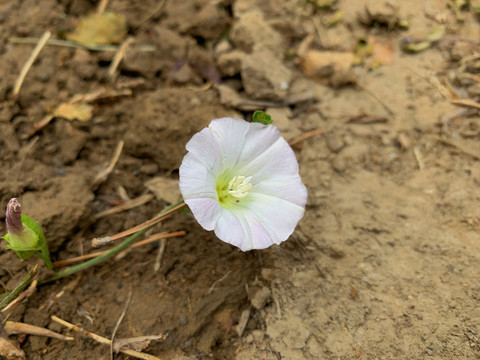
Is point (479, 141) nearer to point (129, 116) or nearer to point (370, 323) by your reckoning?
point (370, 323)

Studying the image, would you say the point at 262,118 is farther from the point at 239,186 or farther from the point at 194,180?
the point at 194,180

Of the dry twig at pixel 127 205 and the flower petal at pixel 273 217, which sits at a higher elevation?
the flower petal at pixel 273 217

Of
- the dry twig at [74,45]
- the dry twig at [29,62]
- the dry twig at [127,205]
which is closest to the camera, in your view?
the dry twig at [127,205]

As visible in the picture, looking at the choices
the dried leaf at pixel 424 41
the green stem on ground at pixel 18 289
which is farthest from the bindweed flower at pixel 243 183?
the dried leaf at pixel 424 41

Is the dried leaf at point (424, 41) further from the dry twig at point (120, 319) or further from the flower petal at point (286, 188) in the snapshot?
the dry twig at point (120, 319)

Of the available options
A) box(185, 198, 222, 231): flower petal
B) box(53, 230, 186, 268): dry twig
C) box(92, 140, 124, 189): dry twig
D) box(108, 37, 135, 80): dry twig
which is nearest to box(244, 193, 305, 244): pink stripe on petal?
box(185, 198, 222, 231): flower petal
